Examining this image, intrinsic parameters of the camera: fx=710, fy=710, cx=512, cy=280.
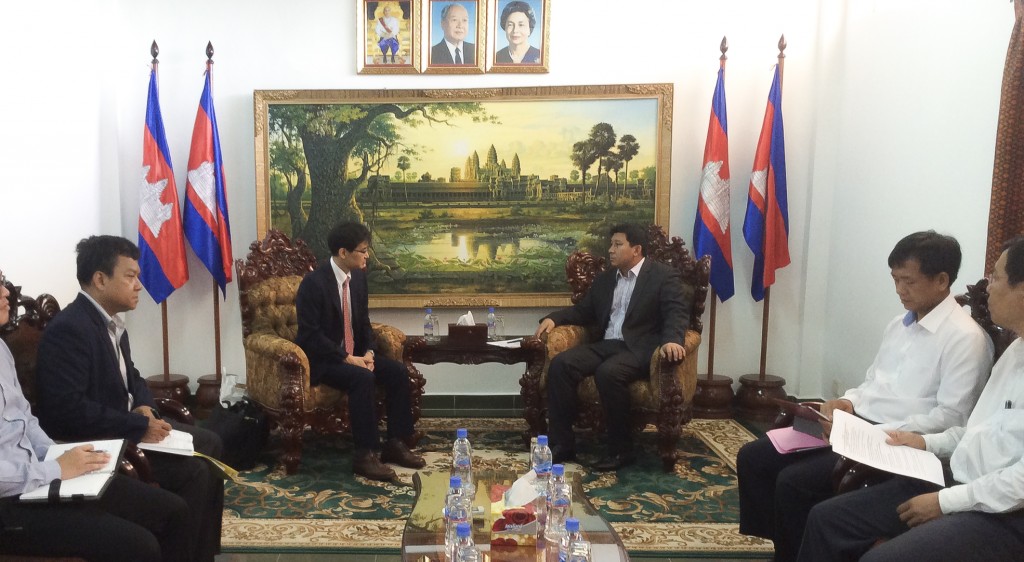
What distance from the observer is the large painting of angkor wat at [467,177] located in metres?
4.88

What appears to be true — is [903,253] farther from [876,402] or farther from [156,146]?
[156,146]

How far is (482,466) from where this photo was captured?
3943 mm

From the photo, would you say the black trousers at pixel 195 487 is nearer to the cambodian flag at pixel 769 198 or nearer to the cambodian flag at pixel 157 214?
the cambodian flag at pixel 157 214

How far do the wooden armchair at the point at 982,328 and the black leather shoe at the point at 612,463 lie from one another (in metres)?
1.63

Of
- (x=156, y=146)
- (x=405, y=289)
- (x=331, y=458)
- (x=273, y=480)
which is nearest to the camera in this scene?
(x=273, y=480)

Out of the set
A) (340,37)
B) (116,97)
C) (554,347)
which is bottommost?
(554,347)

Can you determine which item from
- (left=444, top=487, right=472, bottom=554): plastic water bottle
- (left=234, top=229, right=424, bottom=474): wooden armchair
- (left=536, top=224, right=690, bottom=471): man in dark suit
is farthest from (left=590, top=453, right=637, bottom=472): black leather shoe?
(left=444, top=487, right=472, bottom=554): plastic water bottle

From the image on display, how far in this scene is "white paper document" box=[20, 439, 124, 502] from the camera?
1941 mm

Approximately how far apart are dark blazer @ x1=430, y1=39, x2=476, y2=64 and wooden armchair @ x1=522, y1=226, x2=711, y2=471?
1.54 meters

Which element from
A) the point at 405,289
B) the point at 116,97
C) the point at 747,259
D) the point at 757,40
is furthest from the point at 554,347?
the point at 116,97

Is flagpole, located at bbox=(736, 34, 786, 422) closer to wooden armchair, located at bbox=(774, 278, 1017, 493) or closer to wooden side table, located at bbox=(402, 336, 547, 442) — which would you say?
wooden side table, located at bbox=(402, 336, 547, 442)

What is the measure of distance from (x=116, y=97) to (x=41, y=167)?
1.07 m

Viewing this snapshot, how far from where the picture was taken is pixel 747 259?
199 inches

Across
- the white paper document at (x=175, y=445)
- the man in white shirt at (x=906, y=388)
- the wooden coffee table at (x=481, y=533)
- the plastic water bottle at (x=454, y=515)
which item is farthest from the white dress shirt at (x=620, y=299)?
the white paper document at (x=175, y=445)
